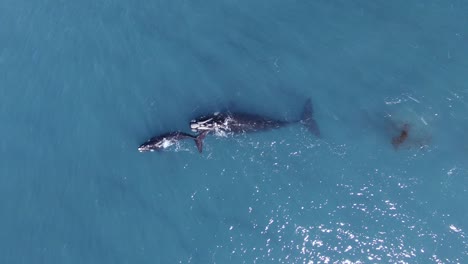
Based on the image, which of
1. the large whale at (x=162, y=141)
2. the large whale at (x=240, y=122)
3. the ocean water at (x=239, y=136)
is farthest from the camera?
the large whale at (x=162, y=141)

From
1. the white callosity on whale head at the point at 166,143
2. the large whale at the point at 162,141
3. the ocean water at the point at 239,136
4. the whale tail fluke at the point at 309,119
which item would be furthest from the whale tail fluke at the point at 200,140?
the whale tail fluke at the point at 309,119

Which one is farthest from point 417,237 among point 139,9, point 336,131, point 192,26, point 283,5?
point 139,9

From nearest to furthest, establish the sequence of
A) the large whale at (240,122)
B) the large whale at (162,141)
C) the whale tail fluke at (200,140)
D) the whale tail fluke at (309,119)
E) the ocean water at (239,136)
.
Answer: the ocean water at (239,136), the whale tail fluke at (309,119), the large whale at (240,122), the whale tail fluke at (200,140), the large whale at (162,141)

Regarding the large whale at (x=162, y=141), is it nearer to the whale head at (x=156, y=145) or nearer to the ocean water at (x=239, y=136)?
the whale head at (x=156, y=145)

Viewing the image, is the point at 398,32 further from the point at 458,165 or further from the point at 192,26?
the point at 192,26

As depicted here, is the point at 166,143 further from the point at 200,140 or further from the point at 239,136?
the point at 239,136
